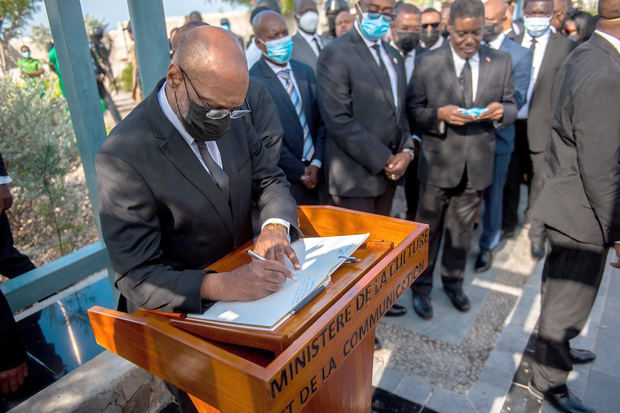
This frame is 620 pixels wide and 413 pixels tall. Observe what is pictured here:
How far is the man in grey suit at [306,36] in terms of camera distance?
485 cm

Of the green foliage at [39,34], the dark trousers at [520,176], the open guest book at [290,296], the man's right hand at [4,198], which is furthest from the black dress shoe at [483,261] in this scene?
the green foliage at [39,34]

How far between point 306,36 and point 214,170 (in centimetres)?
415

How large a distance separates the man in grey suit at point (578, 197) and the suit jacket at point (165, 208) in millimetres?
1428

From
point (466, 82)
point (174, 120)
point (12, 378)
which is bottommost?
point (12, 378)

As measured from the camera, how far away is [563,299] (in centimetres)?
242

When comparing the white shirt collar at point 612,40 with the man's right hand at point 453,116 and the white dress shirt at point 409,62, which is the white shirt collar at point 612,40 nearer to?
the man's right hand at point 453,116

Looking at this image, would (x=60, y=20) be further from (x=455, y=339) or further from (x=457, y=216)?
(x=455, y=339)

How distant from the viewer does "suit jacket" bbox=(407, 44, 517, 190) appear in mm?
3273

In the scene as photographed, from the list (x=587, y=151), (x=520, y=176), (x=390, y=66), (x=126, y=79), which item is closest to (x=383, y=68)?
(x=390, y=66)

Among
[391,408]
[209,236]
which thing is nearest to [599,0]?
[209,236]

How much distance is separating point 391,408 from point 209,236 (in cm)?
167

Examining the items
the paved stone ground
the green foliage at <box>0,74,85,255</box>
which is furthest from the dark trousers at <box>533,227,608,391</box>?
the green foliage at <box>0,74,85,255</box>

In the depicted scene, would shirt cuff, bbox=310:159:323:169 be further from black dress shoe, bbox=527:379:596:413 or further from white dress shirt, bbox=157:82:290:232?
black dress shoe, bbox=527:379:596:413

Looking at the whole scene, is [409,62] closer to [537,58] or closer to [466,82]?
[537,58]
